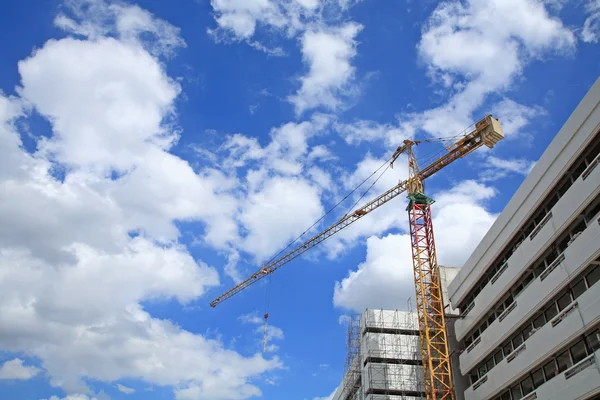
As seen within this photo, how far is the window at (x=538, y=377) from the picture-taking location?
32406 millimetres

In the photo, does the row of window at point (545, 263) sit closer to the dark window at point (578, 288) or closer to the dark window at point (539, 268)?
the dark window at point (539, 268)

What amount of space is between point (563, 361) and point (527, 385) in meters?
5.03

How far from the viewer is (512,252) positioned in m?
38.4

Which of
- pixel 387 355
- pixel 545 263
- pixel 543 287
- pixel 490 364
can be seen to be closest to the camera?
pixel 543 287

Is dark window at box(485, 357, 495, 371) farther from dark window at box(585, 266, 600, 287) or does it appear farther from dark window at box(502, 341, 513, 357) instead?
dark window at box(585, 266, 600, 287)

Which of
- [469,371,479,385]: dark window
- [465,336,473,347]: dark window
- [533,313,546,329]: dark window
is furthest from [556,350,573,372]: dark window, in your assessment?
[465,336,473,347]: dark window

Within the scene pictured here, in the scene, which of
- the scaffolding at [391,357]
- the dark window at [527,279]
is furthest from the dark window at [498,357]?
the scaffolding at [391,357]

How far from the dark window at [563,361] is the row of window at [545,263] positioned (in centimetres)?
484

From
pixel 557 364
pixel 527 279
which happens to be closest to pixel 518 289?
pixel 527 279

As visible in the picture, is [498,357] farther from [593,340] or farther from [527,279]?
[593,340]

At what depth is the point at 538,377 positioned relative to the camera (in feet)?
108

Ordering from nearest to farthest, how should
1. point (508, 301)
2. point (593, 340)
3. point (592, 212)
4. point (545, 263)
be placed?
point (593, 340), point (592, 212), point (545, 263), point (508, 301)

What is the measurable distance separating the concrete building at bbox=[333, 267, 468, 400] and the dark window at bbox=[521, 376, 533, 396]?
64.1 ft

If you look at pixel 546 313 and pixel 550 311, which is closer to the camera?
pixel 550 311
